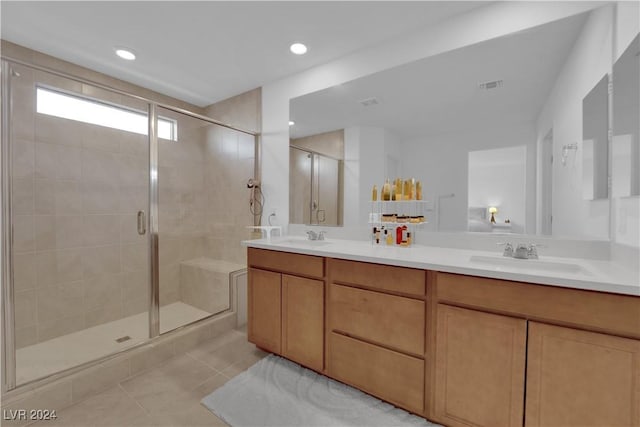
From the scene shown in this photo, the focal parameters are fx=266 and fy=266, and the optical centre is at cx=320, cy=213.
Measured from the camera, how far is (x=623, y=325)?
0.96 meters

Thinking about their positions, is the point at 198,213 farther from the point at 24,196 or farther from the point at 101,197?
the point at 24,196

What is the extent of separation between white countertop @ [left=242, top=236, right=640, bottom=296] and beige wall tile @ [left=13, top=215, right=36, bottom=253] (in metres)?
1.92

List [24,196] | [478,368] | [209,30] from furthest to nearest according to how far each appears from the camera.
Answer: [24,196], [209,30], [478,368]

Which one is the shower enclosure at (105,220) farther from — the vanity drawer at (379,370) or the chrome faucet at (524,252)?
the chrome faucet at (524,252)

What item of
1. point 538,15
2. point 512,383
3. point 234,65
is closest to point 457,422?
point 512,383

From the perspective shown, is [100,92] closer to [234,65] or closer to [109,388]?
[234,65]

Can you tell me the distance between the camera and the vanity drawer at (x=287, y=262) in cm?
174

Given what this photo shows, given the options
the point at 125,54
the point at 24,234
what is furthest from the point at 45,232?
the point at 125,54

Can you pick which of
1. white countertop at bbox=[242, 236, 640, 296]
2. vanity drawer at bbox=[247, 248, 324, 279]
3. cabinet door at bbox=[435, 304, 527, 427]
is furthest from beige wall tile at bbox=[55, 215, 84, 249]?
cabinet door at bbox=[435, 304, 527, 427]

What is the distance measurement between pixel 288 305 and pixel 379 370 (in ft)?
2.33

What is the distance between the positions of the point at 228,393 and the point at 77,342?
1.52m

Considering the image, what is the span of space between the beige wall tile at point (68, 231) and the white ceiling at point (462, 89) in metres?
2.32

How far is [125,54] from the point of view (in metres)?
2.24

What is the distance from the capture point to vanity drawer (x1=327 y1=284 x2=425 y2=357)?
139 centimetres
